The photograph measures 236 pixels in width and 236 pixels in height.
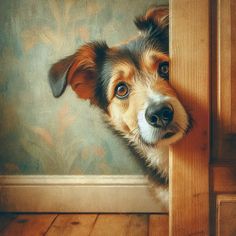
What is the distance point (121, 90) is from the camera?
1158 mm

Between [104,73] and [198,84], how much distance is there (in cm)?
48

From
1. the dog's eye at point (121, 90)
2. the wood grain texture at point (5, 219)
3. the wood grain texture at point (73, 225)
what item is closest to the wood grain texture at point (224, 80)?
the dog's eye at point (121, 90)

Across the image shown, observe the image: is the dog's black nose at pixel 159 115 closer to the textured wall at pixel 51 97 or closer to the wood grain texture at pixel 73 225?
the textured wall at pixel 51 97

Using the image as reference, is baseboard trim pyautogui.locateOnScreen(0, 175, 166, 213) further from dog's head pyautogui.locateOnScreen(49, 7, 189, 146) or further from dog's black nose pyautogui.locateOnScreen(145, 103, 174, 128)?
dog's black nose pyautogui.locateOnScreen(145, 103, 174, 128)

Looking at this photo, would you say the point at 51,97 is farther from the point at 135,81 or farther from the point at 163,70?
the point at 163,70

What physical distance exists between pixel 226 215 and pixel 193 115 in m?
0.27

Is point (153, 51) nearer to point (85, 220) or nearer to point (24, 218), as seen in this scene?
point (85, 220)

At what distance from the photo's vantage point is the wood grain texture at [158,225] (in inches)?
52.5

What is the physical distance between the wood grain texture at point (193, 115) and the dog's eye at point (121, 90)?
327mm

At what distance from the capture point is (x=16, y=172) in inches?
61.2

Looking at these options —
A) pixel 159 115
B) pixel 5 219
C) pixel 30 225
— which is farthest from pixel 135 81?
pixel 5 219

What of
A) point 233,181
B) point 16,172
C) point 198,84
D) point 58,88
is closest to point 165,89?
point 198,84

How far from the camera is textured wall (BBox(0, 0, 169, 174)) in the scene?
4.58ft

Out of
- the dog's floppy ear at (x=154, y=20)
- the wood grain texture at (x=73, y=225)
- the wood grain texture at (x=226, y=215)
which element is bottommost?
the wood grain texture at (x=73, y=225)
